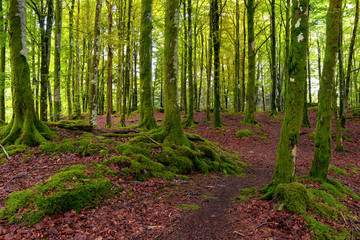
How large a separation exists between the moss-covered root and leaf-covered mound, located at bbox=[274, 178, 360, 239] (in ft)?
24.6

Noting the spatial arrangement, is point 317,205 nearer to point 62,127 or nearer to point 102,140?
point 102,140

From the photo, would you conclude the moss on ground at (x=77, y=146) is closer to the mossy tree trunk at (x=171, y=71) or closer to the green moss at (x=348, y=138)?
the mossy tree trunk at (x=171, y=71)

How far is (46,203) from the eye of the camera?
3.34m

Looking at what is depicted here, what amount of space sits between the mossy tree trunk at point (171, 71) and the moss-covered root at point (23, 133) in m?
4.43

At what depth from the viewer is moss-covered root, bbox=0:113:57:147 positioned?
19.9ft

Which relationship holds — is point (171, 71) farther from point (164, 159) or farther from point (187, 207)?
point (187, 207)

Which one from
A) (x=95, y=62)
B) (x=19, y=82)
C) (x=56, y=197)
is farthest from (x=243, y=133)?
(x=19, y=82)

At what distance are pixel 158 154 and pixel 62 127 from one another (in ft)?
14.6

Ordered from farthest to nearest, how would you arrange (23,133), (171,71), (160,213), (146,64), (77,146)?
(146,64) → (171,71) → (77,146) → (23,133) → (160,213)

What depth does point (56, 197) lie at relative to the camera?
3.46 metres

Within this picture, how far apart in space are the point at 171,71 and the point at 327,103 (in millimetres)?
5478

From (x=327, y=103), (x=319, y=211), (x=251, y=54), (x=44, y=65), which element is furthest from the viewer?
(x=251, y=54)

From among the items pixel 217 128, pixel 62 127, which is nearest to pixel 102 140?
pixel 62 127

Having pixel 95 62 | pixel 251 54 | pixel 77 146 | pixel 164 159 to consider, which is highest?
pixel 251 54
